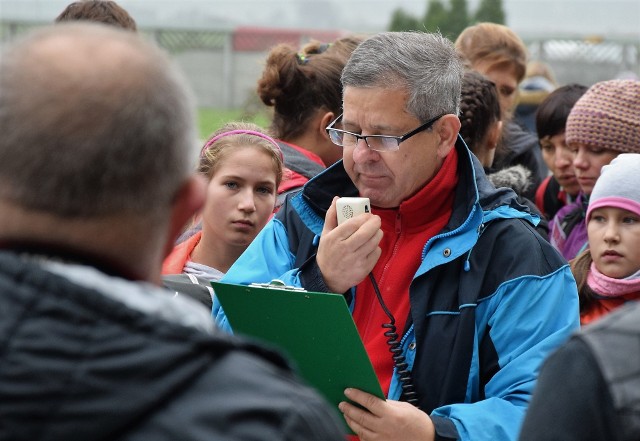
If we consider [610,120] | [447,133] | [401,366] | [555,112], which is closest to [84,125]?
[401,366]

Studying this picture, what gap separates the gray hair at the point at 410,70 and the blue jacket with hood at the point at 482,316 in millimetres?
286

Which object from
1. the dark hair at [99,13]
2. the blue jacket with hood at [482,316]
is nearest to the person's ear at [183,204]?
the blue jacket with hood at [482,316]

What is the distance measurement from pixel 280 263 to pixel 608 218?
4.51ft

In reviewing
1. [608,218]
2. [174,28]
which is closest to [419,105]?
[608,218]

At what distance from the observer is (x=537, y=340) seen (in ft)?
8.73

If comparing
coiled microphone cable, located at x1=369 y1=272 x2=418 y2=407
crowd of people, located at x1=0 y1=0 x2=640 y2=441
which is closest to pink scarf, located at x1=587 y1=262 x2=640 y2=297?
crowd of people, located at x1=0 y1=0 x2=640 y2=441

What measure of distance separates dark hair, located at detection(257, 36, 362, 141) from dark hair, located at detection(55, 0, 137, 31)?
0.66 metres

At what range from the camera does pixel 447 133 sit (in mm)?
2980

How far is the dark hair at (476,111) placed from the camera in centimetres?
384

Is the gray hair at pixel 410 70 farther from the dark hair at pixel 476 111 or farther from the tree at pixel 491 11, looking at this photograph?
the tree at pixel 491 11

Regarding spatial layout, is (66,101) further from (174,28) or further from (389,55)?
(174,28)

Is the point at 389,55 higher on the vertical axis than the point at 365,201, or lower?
higher

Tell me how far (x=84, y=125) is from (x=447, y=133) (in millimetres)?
1804

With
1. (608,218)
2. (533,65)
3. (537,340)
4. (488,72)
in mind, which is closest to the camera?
(537,340)
